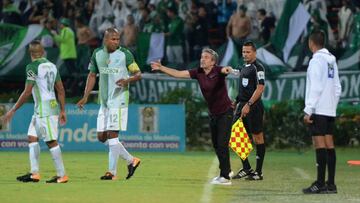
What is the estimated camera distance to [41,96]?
15.1 metres

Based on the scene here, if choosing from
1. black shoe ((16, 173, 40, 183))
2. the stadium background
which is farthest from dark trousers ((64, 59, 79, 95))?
black shoe ((16, 173, 40, 183))

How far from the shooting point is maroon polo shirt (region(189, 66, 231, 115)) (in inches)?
602

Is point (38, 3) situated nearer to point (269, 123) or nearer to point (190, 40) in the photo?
point (190, 40)

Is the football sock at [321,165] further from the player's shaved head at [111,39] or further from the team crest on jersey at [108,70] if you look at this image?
the player's shaved head at [111,39]

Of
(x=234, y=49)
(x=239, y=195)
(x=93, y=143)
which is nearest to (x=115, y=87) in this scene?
(x=239, y=195)

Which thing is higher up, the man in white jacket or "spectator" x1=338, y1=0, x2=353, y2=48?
"spectator" x1=338, y1=0, x2=353, y2=48

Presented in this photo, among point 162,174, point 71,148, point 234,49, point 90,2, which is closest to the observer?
point 162,174

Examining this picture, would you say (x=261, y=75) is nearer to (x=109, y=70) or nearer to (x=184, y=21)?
(x=109, y=70)

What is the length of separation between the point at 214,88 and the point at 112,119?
169 cm

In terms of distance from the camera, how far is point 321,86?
44.6 feet

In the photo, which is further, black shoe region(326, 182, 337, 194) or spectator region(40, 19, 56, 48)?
spectator region(40, 19, 56, 48)

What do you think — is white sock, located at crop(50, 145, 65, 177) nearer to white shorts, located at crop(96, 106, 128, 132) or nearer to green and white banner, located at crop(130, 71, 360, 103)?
white shorts, located at crop(96, 106, 128, 132)

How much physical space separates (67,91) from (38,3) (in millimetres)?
3657

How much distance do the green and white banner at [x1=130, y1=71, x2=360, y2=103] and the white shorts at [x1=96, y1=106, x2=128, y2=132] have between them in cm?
1037
